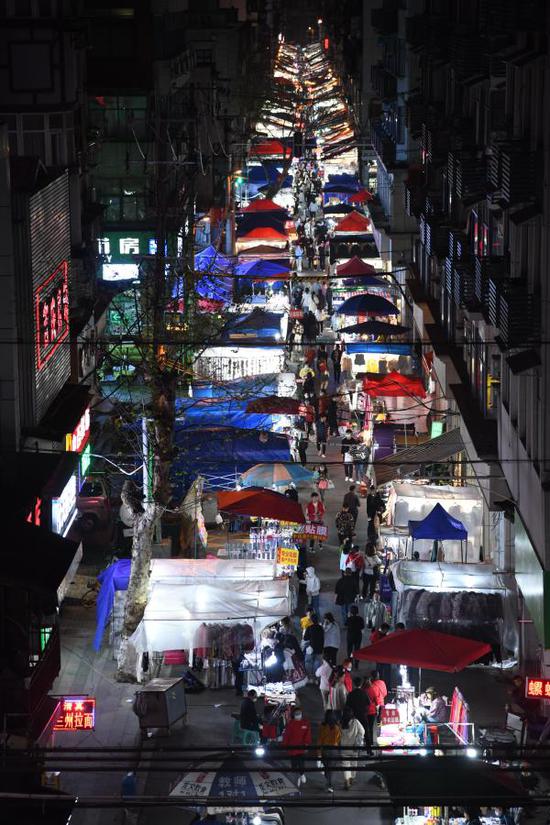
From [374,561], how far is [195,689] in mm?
6455

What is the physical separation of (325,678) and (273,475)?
27.0 feet

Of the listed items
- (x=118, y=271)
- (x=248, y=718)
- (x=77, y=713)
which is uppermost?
(x=118, y=271)

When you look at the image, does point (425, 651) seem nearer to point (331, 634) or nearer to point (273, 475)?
point (331, 634)

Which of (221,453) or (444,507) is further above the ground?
(221,453)

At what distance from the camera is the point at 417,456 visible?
107ft

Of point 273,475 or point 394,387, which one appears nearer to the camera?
point 273,475

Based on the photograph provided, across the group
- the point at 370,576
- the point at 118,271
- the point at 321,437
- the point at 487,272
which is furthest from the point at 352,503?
the point at 118,271

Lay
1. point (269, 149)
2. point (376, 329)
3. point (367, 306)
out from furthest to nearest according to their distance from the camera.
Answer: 1. point (269, 149)
2. point (367, 306)
3. point (376, 329)

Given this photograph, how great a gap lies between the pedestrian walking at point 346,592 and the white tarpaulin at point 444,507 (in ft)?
4.90

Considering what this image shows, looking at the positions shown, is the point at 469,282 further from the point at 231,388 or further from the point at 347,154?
the point at 347,154

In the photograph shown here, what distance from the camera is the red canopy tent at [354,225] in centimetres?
6631

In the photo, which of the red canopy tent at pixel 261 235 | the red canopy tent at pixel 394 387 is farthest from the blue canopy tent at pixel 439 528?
the red canopy tent at pixel 261 235

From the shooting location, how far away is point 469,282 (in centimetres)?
3147

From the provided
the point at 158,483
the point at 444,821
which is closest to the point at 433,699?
the point at 444,821
